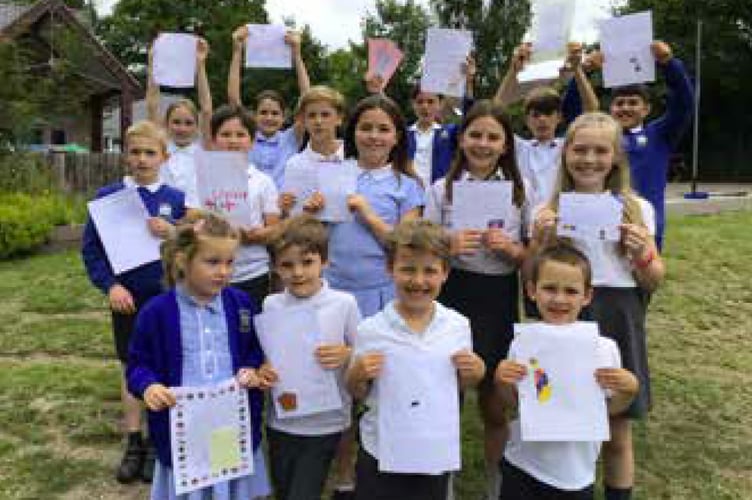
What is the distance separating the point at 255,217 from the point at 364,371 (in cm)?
143

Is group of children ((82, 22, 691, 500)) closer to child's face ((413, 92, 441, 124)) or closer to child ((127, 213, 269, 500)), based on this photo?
child ((127, 213, 269, 500))

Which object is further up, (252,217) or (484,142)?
(484,142)

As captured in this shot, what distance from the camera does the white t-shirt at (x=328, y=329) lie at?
3100 millimetres

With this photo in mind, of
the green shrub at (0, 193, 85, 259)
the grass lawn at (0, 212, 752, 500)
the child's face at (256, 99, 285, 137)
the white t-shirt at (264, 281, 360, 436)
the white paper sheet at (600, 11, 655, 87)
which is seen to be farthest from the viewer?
the green shrub at (0, 193, 85, 259)

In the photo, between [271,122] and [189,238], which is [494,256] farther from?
[271,122]

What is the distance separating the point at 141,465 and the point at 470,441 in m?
1.89

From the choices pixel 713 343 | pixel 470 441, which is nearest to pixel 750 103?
pixel 713 343

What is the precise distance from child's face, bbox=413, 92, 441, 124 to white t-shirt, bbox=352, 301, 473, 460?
9.36ft

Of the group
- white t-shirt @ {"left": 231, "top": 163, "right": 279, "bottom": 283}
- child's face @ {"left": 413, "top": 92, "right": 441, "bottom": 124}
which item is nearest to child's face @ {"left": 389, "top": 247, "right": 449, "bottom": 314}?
white t-shirt @ {"left": 231, "top": 163, "right": 279, "bottom": 283}

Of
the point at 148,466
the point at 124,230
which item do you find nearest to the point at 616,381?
the point at 124,230

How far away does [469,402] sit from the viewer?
5.62 metres

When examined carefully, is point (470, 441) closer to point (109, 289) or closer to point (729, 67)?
point (109, 289)

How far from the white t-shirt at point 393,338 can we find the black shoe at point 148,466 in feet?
5.76

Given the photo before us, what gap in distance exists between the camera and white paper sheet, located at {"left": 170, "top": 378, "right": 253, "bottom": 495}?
2922 millimetres
